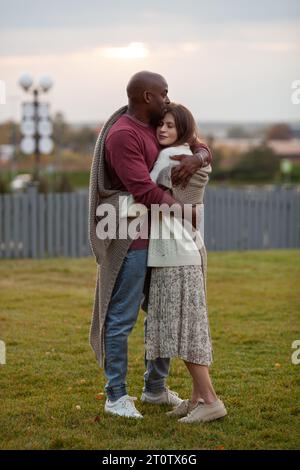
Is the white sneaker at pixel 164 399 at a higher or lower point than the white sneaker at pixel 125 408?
lower

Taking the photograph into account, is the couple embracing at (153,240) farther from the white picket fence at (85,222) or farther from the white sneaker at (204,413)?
the white picket fence at (85,222)

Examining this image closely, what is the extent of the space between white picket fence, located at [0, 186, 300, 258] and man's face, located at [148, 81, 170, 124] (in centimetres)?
987

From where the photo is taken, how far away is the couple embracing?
4.72 m

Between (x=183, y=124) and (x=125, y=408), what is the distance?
1.65 m

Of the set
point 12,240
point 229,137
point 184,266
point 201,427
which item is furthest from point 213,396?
point 229,137

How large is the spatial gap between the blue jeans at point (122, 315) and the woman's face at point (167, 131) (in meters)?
0.61

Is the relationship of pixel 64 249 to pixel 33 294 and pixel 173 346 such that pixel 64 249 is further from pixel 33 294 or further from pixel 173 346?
pixel 173 346

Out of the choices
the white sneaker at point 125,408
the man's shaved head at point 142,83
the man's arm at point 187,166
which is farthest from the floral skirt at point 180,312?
the man's shaved head at point 142,83

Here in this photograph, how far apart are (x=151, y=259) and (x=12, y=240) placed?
32.3 ft

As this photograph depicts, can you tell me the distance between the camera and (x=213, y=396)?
496cm

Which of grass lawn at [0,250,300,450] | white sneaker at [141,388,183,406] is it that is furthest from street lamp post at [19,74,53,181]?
white sneaker at [141,388,183,406]

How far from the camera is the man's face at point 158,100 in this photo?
473 centimetres

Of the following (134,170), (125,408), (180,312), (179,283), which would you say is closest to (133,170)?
(134,170)

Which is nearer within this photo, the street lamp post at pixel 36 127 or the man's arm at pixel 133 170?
the man's arm at pixel 133 170
